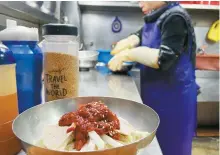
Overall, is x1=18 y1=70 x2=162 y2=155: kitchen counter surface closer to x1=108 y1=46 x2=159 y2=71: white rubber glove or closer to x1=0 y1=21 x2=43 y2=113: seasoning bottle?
x1=108 y1=46 x2=159 y2=71: white rubber glove

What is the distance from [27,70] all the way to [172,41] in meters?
1.14

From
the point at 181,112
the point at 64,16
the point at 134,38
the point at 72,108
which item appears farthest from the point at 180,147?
the point at 64,16

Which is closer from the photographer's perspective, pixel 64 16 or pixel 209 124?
pixel 64 16

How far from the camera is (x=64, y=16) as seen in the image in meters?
2.63

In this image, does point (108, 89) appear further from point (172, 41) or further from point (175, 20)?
point (175, 20)

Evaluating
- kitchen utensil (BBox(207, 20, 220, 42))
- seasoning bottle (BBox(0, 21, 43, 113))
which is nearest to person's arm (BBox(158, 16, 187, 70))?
seasoning bottle (BBox(0, 21, 43, 113))

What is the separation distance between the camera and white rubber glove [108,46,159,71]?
1.57m

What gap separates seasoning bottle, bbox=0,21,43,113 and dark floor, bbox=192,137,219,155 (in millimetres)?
2252

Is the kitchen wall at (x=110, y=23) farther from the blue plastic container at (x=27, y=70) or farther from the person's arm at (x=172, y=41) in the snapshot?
the blue plastic container at (x=27, y=70)

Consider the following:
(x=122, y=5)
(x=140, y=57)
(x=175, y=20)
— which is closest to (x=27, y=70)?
(x=140, y=57)

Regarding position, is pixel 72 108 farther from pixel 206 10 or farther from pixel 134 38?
pixel 206 10

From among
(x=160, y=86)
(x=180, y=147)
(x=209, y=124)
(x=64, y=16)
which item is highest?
(x=64, y=16)

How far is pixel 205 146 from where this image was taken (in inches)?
102

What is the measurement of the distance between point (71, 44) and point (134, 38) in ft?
4.95
